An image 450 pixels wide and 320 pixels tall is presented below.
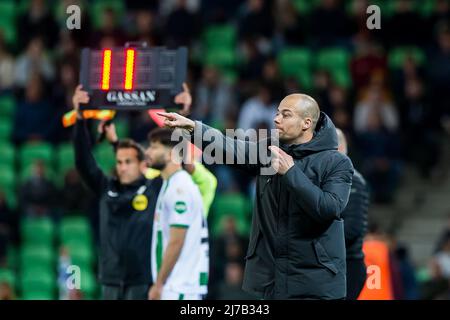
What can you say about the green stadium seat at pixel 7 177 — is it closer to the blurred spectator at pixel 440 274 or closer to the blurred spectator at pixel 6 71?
the blurred spectator at pixel 6 71

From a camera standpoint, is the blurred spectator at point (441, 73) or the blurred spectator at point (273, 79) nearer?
the blurred spectator at point (441, 73)

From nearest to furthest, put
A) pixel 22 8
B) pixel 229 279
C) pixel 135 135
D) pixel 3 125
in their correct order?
1. pixel 229 279
2. pixel 135 135
3. pixel 3 125
4. pixel 22 8

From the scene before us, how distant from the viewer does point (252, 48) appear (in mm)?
16781

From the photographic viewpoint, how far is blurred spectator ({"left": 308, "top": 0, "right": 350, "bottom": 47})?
17062 millimetres

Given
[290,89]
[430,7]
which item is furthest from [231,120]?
[430,7]

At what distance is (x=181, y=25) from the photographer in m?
17.4

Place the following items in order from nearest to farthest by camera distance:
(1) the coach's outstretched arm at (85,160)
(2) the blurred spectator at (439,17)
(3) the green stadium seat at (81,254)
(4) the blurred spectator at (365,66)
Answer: (1) the coach's outstretched arm at (85,160) < (3) the green stadium seat at (81,254) < (4) the blurred spectator at (365,66) < (2) the blurred spectator at (439,17)

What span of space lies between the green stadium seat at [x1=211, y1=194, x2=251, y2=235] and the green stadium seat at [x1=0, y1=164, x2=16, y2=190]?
8.90 feet

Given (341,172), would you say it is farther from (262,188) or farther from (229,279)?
(229,279)

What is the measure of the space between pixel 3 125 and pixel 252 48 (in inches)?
140

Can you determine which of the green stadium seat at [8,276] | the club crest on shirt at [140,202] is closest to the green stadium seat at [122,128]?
the green stadium seat at [8,276]

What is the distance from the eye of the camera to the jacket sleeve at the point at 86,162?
9727 millimetres

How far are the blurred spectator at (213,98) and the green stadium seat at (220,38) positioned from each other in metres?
1.13

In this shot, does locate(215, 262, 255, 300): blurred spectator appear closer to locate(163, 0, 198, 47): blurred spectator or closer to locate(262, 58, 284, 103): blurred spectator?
locate(262, 58, 284, 103): blurred spectator
